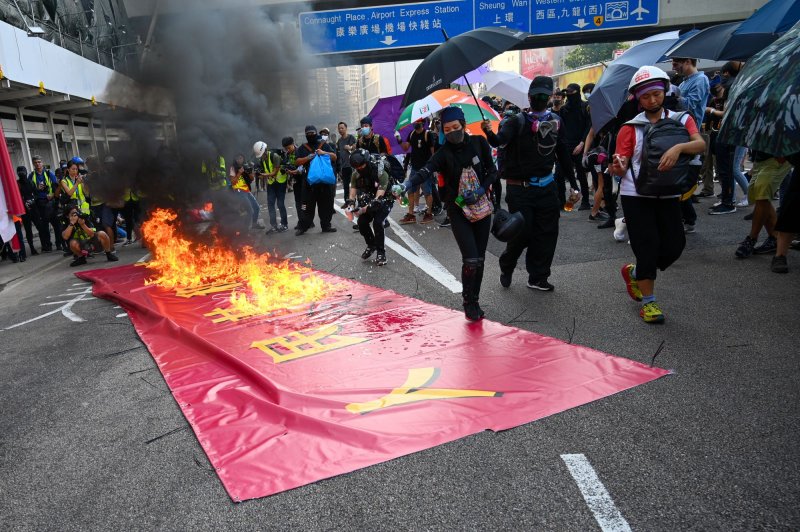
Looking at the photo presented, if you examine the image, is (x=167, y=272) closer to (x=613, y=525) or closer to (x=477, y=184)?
(x=477, y=184)

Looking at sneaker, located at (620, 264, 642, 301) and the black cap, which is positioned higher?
the black cap

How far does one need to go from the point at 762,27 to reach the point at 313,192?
7.03 meters

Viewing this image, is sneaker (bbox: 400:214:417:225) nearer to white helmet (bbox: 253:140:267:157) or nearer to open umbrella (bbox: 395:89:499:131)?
open umbrella (bbox: 395:89:499:131)

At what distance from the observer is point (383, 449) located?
9.00 ft

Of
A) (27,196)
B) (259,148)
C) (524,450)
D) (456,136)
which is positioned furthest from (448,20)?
(524,450)

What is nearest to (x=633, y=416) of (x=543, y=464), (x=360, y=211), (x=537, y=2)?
(x=543, y=464)

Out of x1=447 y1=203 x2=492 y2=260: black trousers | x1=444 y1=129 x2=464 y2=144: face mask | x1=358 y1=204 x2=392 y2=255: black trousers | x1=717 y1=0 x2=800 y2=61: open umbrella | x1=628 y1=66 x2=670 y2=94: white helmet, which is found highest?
x1=717 y1=0 x2=800 y2=61: open umbrella

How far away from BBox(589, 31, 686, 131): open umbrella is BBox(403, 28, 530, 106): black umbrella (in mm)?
1720

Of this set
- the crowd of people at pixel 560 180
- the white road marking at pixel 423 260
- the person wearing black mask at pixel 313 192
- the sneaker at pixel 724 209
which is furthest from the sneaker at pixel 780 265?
the person wearing black mask at pixel 313 192

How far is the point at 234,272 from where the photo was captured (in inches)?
293

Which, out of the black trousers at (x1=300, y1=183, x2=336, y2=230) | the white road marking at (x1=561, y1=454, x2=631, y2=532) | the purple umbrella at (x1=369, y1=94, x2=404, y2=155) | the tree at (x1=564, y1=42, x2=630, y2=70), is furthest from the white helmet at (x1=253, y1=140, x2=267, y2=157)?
the tree at (x1=564, y1=42, x2=630, y2=70)

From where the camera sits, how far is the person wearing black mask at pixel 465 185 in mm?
4656

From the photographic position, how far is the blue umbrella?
6473mm

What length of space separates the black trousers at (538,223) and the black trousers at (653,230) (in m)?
1.02
